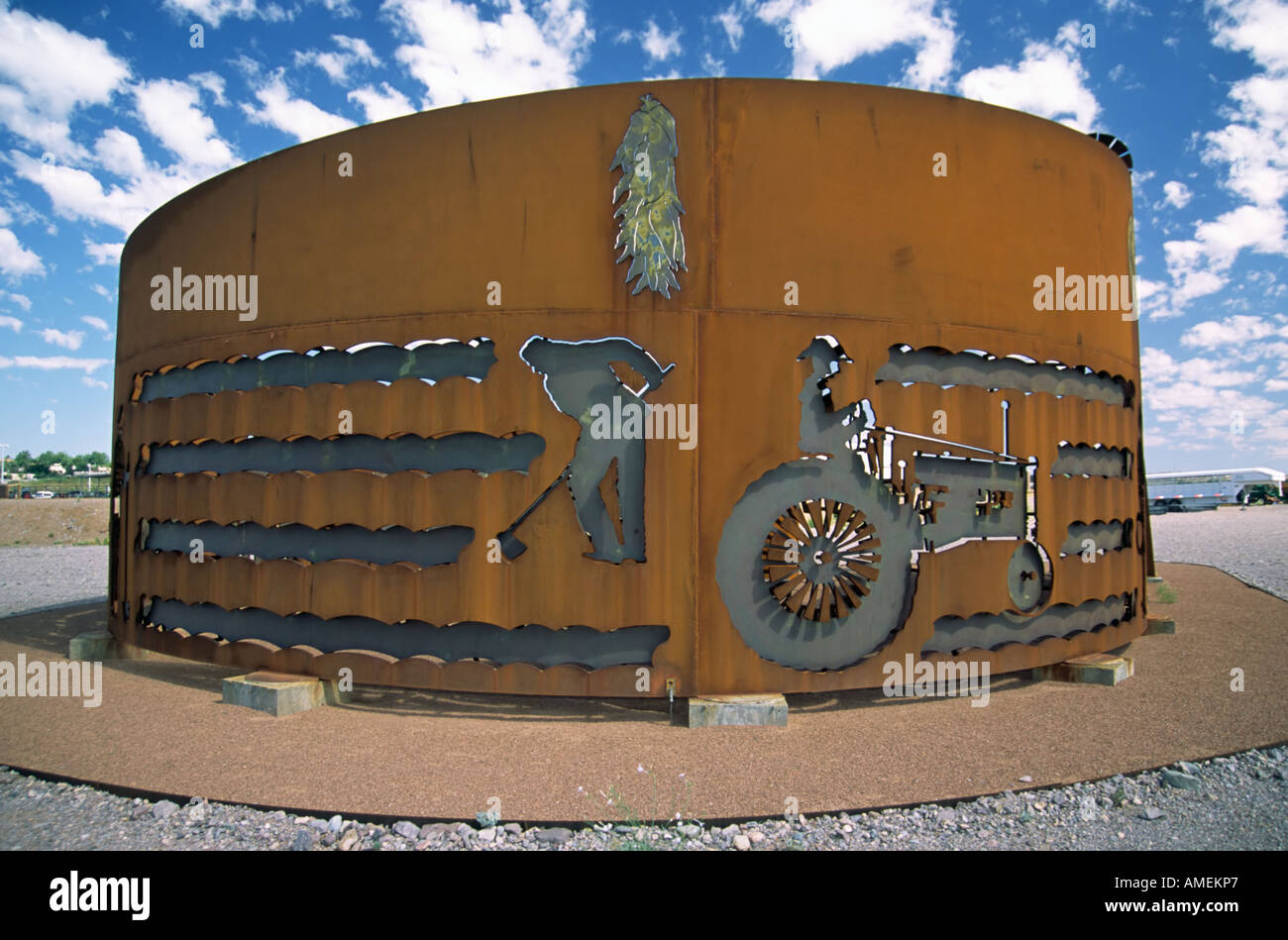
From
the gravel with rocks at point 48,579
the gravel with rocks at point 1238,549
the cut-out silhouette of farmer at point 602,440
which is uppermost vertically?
the cut-out silhouette of farmer at point 602,440

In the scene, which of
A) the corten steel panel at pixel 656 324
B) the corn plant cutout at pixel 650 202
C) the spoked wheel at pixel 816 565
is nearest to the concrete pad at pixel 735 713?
the corten steel panel at pixel 656 324

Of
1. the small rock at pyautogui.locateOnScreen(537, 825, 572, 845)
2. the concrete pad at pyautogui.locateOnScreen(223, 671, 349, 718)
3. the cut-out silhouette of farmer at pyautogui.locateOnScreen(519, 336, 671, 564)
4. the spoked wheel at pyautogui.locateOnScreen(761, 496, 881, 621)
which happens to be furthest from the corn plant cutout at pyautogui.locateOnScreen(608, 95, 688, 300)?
the concrete pad at pyautogui.locateOnScreen(223, 671, 349, 718)

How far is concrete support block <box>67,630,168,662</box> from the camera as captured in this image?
24.5 ft

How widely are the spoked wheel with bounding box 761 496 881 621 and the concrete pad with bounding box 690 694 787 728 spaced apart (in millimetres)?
747

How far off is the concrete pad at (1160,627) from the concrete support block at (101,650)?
11.0 meters

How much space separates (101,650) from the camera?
24.6 ft

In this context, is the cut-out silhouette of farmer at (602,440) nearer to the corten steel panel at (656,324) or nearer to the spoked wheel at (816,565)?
the corten steel panel at (656,324)

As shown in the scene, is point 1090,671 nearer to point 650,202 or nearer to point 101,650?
point 650,202

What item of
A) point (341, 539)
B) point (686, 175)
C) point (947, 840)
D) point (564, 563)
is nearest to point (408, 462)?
point (341, 539)

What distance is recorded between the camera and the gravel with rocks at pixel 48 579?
12250 millimetres

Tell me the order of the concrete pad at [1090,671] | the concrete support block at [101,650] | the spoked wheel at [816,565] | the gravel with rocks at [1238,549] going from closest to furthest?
1. the spoked wheel at [816,565]
2. the concrete pad at [1090,671]
3. the concrete support block at [101,650]
4. the gravel with rocks at [1238,549]

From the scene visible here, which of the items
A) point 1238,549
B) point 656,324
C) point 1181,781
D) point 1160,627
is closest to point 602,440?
point 656,324

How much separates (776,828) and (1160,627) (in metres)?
7.35
